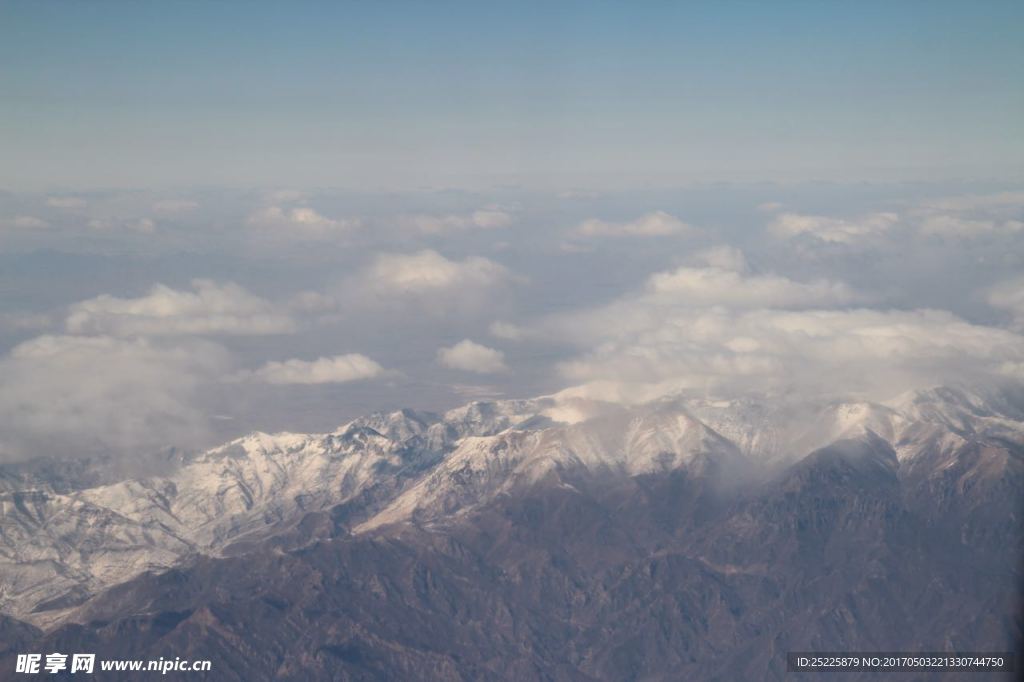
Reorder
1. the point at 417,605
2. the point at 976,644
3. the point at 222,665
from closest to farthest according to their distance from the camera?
the point at 976,644, the point at 222,665, the point at 417,605

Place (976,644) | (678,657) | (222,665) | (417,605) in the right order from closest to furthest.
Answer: (976,644), (222,665), (678,657), (417,605)

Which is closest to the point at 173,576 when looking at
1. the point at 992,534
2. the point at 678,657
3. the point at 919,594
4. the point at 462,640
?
the point at 462,640

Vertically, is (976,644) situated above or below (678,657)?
above

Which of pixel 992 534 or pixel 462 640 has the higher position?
pixel 992 534

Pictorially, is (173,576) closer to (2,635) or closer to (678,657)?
(2,635)

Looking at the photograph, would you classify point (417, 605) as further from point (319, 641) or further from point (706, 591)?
point (706, 591)

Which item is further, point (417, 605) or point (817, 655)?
point (417, 605)

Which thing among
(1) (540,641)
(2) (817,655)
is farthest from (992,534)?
(1) (540,641)

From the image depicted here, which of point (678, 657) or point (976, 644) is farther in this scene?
point (678, 657)

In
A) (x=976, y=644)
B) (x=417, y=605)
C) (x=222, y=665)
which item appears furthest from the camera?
(x=417, y=605)
